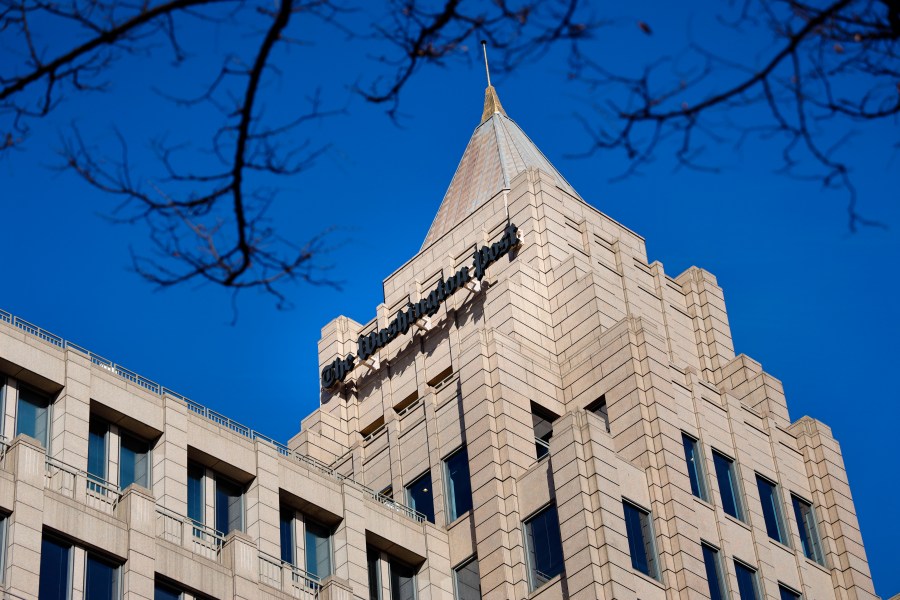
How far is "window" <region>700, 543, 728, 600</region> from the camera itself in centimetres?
5769

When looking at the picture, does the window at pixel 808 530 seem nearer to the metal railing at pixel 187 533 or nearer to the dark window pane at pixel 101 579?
the metal railing at pixel 187 533

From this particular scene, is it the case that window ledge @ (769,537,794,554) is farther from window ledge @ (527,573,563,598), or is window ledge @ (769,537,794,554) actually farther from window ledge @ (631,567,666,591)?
window ledge @ (527,573,563,598)

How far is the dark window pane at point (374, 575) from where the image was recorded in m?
56.8

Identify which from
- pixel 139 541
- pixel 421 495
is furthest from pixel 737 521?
pixel 139 541

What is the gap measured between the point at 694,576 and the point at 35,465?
2200cm

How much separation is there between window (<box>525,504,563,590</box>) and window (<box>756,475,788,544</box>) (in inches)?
401

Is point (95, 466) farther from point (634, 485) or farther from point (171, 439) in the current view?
point (634, 485)

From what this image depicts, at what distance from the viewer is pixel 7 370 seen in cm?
5038

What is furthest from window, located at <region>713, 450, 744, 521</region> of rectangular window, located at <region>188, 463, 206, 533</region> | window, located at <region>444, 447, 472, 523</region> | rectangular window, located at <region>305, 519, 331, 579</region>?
rectangular window, located at <region>188, 463, 206, 533</region>

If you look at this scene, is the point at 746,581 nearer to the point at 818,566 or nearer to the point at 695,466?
the point at 695,466

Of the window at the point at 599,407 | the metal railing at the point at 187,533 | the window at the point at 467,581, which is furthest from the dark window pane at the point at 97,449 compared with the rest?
the window at the point at 599,407

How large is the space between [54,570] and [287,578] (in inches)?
374

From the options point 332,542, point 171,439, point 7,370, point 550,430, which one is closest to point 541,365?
point 550,430

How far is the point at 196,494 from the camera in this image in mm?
53781
